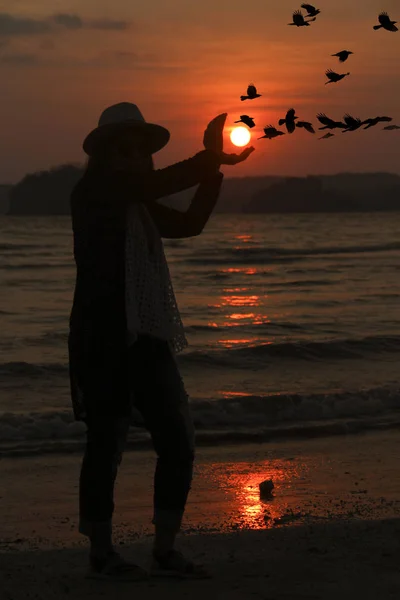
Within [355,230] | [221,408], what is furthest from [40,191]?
[221,408]

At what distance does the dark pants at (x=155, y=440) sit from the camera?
417 cm

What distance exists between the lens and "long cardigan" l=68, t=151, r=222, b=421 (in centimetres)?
416

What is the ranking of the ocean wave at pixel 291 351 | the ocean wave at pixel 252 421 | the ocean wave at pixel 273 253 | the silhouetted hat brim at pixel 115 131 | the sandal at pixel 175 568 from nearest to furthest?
the silhouetted hat brim at pixel 115 131 < the sandal at pixel 175 568 < the ocean wave at pixel 252 421 < the ocean wave at pixel 291 351 < the ocean wave at pixel 273 253

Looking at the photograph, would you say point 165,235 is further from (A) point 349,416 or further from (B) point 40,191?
(B) point 40,191

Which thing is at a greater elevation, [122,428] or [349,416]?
[122,428]

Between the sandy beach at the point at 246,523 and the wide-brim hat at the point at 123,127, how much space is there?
175 centimetres

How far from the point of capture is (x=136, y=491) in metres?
6.62

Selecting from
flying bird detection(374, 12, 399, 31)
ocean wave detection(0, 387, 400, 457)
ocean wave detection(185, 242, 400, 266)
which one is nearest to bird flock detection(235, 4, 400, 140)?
flying bird detection(374, 12, 399, 31)

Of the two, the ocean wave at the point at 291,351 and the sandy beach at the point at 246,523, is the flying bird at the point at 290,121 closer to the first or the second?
the sandy beach at the point at 246,523

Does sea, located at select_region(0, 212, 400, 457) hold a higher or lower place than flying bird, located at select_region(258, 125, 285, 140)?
lower

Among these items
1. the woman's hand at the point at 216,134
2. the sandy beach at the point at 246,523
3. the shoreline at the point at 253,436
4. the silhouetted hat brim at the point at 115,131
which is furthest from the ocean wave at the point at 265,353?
the woman's hand at the point at 216,134

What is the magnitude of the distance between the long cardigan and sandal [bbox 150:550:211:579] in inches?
24.7

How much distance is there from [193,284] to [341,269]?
615 centimetres

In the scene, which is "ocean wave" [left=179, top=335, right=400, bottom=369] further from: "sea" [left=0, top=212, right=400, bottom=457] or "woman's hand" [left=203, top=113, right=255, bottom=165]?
"woman's hand" [left=203, top=113, right=255, bottom=165]
